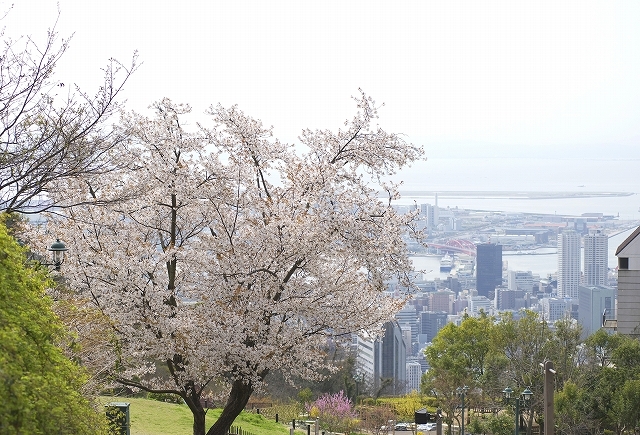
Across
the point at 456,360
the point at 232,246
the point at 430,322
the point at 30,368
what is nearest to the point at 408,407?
the point at 456,360

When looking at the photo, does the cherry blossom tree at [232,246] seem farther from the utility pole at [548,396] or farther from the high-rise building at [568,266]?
the high-rise building at [568,266]

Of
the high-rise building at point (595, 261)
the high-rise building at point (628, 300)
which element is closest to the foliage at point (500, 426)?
the high-rise building at point (628, 300)

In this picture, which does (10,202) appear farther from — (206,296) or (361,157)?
(361,157)

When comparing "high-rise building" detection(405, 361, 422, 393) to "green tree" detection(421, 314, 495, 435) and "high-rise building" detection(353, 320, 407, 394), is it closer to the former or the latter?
"high-rise building" detection(353, 320, 407, 394)

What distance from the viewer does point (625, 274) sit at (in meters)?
20.6

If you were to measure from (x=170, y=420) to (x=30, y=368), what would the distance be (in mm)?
13351

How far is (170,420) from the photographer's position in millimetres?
Result: 15867

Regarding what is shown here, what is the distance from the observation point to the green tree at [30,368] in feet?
9.38

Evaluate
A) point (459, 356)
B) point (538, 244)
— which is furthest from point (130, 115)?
point (538, 244)

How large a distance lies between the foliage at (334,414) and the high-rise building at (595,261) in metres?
39.1

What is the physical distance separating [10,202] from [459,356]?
16.4 meters

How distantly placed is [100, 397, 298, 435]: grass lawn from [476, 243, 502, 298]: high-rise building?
4528 centimetres

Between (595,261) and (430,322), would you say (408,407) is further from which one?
(595,261)

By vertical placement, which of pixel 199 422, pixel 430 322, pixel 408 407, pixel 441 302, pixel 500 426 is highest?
pixel 441 302
